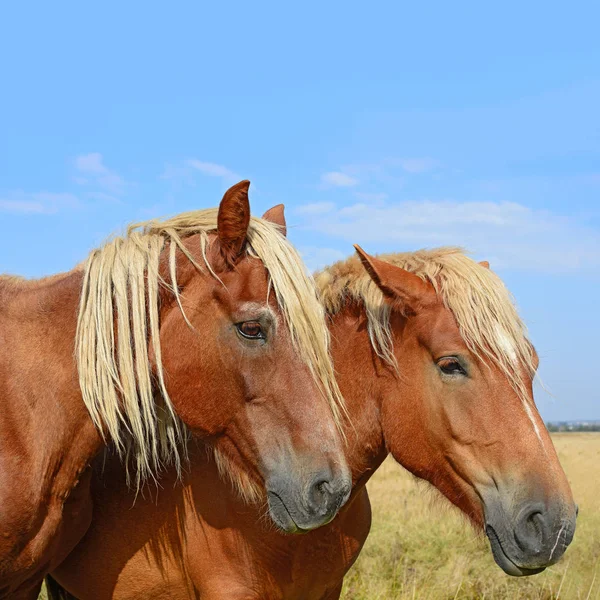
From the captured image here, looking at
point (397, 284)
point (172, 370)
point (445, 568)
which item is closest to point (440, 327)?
point (397, 284)

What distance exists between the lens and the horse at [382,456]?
131 inches

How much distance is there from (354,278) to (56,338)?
5.51ft

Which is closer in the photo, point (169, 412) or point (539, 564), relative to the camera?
point (539, 564)

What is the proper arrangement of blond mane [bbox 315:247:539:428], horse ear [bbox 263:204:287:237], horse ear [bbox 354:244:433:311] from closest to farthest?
blond mane [bbox 315:247:539:428] → horse ear [bbox 354:244:433:311] → horse ear [bbox 263:204:287:237]

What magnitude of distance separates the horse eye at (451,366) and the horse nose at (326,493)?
36.1 inches

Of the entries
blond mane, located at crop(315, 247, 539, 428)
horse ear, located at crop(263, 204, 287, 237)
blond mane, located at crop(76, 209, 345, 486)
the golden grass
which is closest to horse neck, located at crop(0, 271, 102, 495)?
blond mane, located at crop(76, 209, 345, 486)

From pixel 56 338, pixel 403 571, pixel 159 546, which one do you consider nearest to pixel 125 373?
pixel 56 338

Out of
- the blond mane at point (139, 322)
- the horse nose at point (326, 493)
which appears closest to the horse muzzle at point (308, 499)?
the horse nose at point (326, 493)

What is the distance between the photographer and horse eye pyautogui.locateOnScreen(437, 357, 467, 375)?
3.51 m

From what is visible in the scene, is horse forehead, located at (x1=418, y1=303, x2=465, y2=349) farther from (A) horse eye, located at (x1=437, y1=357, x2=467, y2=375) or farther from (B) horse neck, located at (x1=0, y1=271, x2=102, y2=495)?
(B) horse neck, located at (x1=0, y1=271, x2=102, y2=495)

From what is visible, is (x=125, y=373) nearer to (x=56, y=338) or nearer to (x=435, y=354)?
(x=56, y=338)

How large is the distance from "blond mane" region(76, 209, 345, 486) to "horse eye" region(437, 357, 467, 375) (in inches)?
23.8

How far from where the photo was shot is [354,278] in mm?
4035

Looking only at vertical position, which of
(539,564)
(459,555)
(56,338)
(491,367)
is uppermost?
(56,338)
